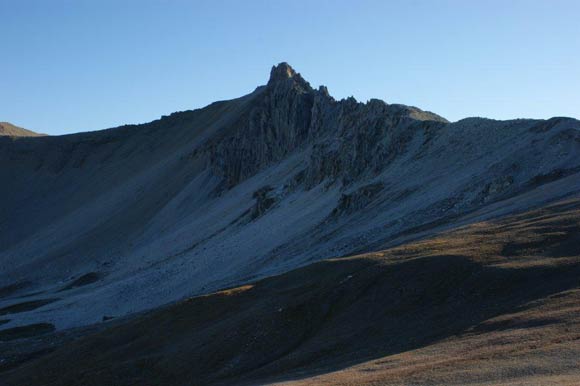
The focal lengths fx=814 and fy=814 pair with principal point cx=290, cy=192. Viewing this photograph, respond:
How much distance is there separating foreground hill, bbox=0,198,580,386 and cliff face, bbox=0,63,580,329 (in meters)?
11.1

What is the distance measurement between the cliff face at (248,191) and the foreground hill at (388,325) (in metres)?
11.1

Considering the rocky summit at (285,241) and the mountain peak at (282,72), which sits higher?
the mountain peak at (282,72)

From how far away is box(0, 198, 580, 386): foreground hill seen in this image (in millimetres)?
22250

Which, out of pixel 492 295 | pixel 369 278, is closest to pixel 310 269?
pixel 369 278

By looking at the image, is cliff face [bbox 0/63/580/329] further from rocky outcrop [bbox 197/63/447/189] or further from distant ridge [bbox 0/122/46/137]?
distant ridge [bbox 0/122/46/137]

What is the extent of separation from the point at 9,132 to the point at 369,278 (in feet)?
546

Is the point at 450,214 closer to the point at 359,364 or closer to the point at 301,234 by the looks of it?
the point at 301,234

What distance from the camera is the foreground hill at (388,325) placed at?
876 inches

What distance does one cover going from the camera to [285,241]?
67812 mm

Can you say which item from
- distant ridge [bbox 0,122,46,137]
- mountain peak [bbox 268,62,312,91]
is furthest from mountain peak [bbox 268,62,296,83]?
distant ridge [bbox 0,122,46,137]

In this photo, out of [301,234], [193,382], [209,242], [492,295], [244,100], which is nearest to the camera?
[492,295]

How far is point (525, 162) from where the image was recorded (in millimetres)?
56812

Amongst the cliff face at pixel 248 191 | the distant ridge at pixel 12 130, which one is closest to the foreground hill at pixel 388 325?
the cliff face at pixel 248 191

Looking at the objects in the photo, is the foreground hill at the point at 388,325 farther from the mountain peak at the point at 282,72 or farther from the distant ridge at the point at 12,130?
the distant ridge at the point at 12,130
